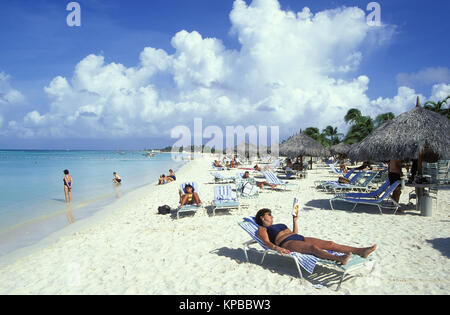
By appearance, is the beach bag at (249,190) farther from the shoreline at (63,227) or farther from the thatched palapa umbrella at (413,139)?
the shoreline at (63,227)

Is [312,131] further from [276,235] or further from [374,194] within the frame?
[276,235]

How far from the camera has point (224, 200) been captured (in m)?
7.00

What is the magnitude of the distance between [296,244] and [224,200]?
3688 mm

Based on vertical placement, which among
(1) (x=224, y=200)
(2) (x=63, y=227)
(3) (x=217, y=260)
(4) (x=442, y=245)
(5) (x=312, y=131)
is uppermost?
(5) (x=312, y=131)

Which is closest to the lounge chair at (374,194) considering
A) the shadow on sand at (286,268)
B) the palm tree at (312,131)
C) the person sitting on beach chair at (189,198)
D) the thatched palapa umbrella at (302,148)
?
the person sitting on beach chair at (189,198)

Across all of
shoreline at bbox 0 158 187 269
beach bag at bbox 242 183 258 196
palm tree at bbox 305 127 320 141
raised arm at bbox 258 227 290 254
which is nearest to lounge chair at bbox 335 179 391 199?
beach bag at bbox 242 183 258 196

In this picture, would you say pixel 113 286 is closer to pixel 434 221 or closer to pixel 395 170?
pixel 434 221

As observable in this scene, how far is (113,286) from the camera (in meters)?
3.25

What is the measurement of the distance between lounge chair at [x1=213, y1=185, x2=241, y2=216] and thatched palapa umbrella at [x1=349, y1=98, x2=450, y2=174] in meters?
4.01

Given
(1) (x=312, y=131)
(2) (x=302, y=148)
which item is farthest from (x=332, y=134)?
(2) (x=302, y=148)

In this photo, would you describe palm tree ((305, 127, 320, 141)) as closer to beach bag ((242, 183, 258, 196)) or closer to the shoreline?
the shoreline

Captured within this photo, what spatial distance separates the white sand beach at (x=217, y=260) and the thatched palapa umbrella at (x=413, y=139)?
1441mm

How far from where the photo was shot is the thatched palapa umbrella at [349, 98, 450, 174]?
21.8ft
